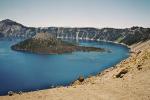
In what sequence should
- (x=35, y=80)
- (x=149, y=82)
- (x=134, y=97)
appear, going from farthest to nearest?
(x=35, y=80), (x=149, y=82), (x=134, y=97)

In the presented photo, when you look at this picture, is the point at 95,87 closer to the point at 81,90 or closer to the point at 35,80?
the point at 81,90

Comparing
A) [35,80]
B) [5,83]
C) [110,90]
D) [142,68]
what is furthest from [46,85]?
[110,90]

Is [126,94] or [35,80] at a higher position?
[126,94]

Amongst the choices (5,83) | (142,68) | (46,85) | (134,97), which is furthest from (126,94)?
(5,83)

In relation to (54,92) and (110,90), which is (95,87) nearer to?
(110,90)

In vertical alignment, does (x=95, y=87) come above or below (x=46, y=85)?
above

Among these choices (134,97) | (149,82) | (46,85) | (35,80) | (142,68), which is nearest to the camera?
(134,97)

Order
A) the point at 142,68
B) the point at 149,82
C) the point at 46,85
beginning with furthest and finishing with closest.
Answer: the point at 46,85 < the point at 142,68 < the point at 149,82

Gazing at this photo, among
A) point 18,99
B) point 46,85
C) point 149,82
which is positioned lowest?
point 46,85

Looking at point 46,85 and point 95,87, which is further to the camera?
point 46,85
